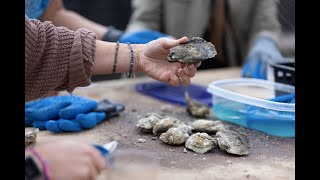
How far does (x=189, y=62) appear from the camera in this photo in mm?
1013

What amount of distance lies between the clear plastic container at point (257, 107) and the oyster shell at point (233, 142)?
155 mm

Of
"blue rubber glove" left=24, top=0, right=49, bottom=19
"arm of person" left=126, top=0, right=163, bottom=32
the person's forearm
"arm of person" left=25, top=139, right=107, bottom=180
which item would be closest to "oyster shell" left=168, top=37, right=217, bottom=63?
the person's forearm

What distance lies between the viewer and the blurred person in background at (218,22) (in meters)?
2.24

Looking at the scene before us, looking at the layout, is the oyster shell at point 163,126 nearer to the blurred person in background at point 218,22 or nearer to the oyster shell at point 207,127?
the oyster shell at point 207,127

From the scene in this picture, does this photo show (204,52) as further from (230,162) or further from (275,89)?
(275,89)

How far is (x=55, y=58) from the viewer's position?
952mm

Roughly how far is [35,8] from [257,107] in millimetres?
735

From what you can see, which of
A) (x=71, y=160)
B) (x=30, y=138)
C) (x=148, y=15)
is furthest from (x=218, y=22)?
(x=71, y=160)

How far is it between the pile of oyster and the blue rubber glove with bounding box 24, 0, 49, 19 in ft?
1.62

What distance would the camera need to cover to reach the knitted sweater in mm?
920

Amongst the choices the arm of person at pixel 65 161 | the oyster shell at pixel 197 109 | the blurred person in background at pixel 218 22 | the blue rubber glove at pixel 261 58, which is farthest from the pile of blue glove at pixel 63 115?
the blurred person in background at pixel 218 22

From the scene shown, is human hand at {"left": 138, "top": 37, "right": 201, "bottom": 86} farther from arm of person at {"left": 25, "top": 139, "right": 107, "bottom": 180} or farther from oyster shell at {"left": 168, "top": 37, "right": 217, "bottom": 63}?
arm of person at {"left": 25, "top": 139, "right": 107, "bottom": 180}
